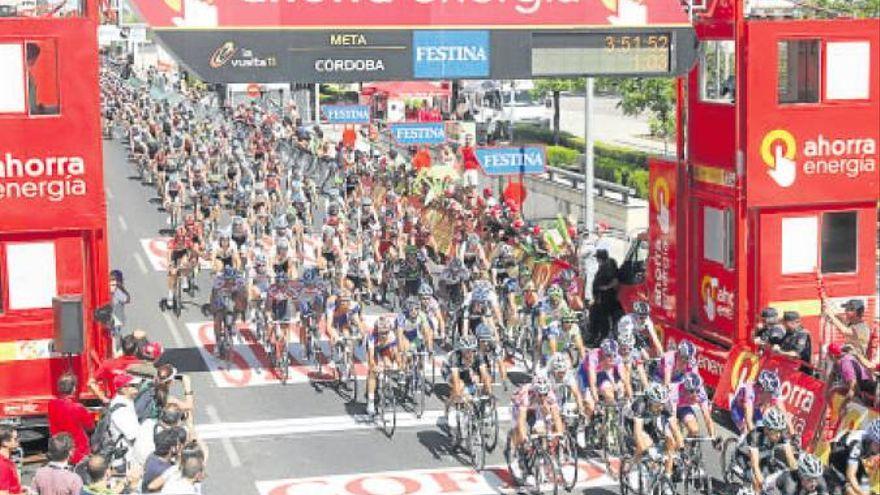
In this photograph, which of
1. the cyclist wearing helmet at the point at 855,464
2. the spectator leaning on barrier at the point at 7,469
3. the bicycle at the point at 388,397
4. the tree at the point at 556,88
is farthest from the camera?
the tree at the point at 556,88

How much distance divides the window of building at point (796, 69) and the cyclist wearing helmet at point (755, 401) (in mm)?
5823

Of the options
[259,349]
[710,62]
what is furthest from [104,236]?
[710,62]

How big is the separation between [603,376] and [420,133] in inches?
901

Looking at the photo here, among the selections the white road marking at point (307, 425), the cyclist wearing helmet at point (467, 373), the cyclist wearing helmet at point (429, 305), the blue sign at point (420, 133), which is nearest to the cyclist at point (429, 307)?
the cyclist wearing helmet at point (429, 305)

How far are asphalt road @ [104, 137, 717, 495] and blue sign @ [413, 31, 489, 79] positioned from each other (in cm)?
518

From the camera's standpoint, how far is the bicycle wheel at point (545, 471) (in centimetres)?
1725

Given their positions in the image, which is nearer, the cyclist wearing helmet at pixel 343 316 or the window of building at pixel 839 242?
the window of building at pixel 839 242

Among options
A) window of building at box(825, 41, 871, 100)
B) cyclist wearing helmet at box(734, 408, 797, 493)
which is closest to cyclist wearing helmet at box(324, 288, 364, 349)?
window of building at box(825, 41, 871, 100)

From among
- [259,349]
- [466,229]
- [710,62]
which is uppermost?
[710,62]

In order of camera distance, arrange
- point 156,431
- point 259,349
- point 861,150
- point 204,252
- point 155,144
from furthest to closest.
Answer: point 155,144 → point 204,252 → point 259,349 → point 861,150 → point 156,431

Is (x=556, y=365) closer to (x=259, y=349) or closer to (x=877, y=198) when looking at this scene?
(x=877, y=198)

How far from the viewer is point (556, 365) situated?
17.9 meters

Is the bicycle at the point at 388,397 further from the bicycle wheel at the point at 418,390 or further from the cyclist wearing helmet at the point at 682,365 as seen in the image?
the cyclist wearing helmet at the point at 682,365

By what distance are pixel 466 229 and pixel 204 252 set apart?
19.8 feet
